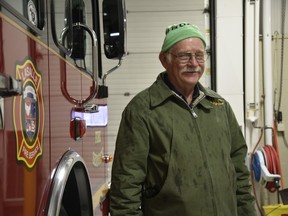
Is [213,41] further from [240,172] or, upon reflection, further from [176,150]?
[176,150]

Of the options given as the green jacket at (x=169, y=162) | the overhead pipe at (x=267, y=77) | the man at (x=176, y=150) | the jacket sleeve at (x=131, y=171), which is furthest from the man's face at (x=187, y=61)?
the overhead pipe at (x=267, y=77)

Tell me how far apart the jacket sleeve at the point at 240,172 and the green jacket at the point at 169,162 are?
0.55 ft

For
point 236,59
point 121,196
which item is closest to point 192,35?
point 121,196

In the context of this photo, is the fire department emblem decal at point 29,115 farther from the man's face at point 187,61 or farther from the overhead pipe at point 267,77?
the overhead pipe at point 267,77

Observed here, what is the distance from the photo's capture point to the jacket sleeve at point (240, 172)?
2.16m

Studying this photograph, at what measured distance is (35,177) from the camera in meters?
1.30

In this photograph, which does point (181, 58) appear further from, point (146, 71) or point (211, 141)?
point (146, 71)

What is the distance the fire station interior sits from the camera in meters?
1.17

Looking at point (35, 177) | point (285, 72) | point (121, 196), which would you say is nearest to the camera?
point (35, 177)

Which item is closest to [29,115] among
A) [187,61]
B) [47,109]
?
[47,109]

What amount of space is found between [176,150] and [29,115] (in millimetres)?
859

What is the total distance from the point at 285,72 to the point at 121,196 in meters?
4.26

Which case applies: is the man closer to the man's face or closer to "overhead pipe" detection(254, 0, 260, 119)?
the man's face

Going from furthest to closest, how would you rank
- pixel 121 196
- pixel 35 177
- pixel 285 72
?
pixel 285 72, pixel 121 196, pixel 35 177
